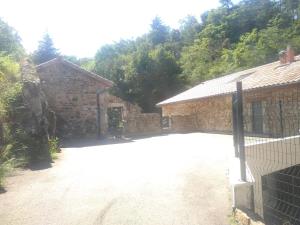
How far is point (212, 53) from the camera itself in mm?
46812

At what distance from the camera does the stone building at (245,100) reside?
47.2 ft

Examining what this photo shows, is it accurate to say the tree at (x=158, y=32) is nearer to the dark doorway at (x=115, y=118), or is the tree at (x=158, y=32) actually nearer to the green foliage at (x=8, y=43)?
the dark doorway at (x=115, y=118)

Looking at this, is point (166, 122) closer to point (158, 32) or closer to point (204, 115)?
point (204, 115)

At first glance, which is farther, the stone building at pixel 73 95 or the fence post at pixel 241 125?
the stone building at pixel 73 95

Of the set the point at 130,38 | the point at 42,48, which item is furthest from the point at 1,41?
the point at 130,38

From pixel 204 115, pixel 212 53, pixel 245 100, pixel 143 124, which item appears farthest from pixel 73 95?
pixel 212 53

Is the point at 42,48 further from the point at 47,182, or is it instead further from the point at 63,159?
the point at 47,182

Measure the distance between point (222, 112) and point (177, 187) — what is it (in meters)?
13.8

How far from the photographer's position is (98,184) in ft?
23.8

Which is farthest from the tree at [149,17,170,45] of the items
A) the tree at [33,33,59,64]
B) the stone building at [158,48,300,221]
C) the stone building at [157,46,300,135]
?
the stone building at [158,48,300,221]

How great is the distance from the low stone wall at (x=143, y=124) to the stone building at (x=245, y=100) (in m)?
1.15

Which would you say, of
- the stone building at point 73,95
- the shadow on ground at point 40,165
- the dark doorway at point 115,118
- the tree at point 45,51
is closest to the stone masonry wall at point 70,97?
the stone building at point 73,95

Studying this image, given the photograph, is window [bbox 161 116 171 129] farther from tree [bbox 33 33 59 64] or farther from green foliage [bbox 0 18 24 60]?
tree [bbox 33 33 59 64]

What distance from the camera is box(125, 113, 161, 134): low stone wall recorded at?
23.8 metres
